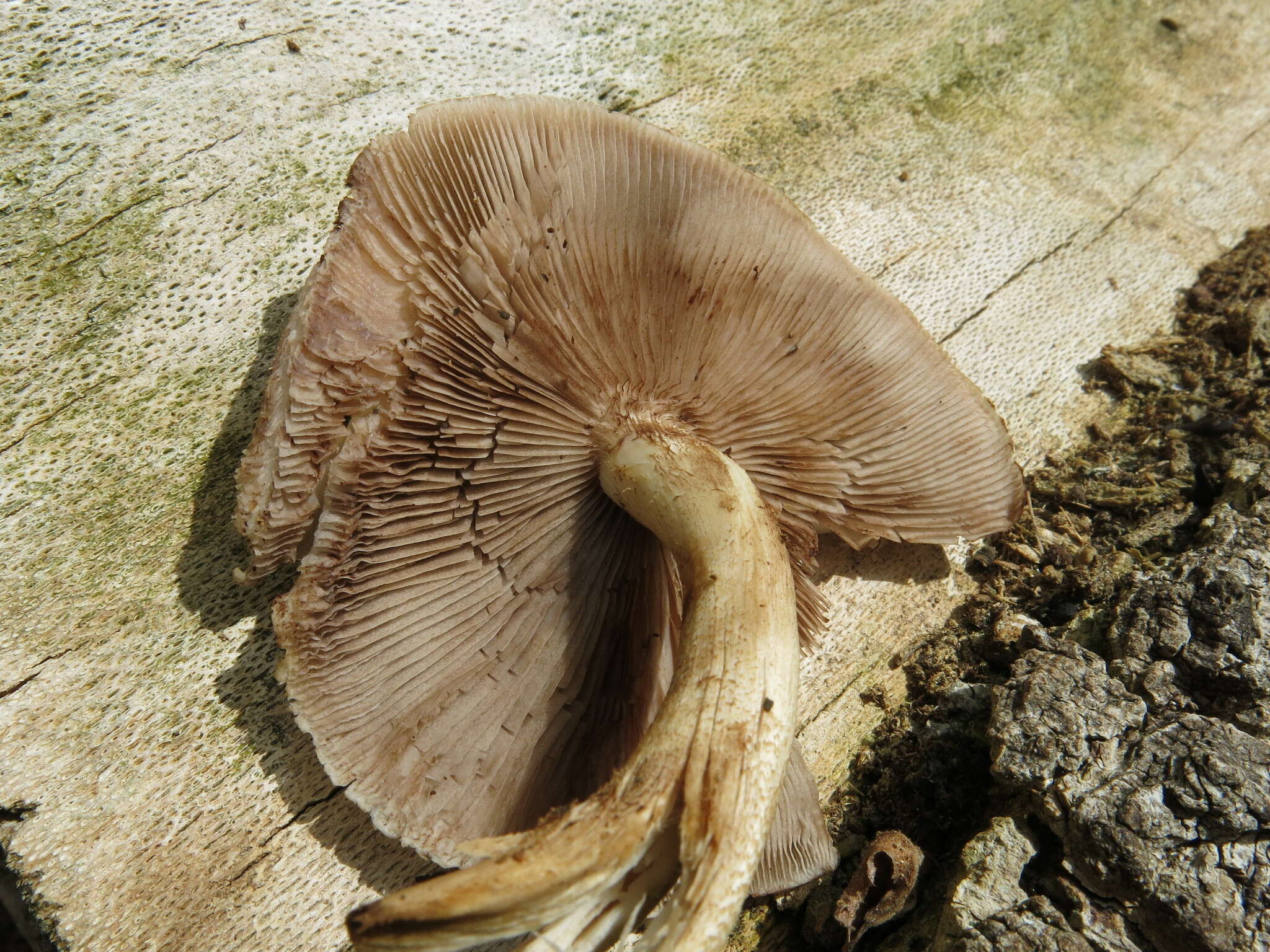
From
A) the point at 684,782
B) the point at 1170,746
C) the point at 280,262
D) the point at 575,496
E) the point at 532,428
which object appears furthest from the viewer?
the point at 280,262

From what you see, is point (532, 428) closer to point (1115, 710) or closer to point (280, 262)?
point (280, 262)

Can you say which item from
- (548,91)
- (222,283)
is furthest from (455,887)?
(548,91)

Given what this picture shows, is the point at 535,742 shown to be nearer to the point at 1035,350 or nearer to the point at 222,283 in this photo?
the point at 222,283

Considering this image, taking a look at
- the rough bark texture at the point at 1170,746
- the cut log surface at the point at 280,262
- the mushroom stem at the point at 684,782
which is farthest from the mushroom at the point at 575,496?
the rough bark texture at the point at 1170,746

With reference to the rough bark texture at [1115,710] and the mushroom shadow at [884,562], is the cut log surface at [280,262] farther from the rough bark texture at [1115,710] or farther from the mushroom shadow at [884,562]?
the rough bark texture at [1115,710]

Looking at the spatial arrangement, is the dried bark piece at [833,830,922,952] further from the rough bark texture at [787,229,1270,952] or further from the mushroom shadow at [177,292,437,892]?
the mushroom shadow at [177,292,437,892]

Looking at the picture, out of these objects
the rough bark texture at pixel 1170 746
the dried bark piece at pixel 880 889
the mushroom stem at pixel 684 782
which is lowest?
the dried bark piece at pixel 880 889

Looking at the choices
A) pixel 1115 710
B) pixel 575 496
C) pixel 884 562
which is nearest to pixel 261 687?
pixel 575 496
